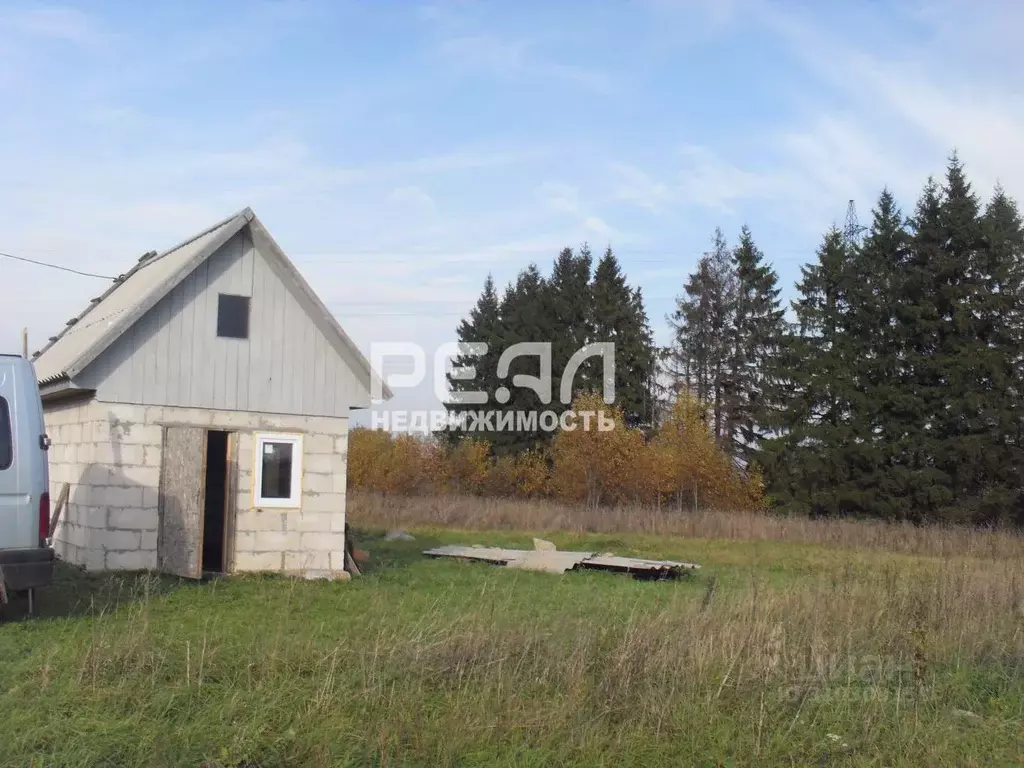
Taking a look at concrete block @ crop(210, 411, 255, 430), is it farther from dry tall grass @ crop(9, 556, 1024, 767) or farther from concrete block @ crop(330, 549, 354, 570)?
dry tall grass @ crop(9, 556, 1024, 767)

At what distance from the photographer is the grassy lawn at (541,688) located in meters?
6.25

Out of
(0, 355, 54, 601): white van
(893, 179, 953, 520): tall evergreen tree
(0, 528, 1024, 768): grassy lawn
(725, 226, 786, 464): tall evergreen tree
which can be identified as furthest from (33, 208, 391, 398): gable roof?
(725, 226, 786, 464): tall evergreen tree

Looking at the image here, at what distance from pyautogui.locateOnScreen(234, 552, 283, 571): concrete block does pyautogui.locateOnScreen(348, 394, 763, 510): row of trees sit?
24.4m

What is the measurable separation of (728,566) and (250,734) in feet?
54.2

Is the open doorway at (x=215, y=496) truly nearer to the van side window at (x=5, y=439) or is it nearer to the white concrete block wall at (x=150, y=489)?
the white concrete block wall at (x=150, y=489)

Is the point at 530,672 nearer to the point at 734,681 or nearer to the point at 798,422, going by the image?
the point at 734,681

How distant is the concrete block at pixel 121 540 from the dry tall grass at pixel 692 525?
633 inches

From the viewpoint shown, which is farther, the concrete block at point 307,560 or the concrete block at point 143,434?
the concrete block at point 307,560

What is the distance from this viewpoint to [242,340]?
15.4 metres

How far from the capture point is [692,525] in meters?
29.8

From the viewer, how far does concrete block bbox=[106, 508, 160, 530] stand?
45.9 feet

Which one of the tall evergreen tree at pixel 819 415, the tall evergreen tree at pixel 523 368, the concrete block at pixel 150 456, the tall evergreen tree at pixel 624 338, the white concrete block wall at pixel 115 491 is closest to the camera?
the white concrete block wall at pixel 115 491

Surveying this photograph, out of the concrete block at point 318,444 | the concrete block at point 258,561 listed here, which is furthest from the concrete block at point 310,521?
the concrete block at point 318,444

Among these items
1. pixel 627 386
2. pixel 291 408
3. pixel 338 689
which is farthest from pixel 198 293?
pixel 627 386
